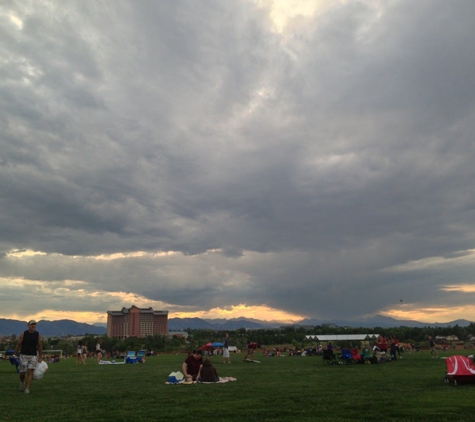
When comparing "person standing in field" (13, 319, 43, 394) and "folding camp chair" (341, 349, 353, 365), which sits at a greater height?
"person standing in field" (13, 319, 43, 394)

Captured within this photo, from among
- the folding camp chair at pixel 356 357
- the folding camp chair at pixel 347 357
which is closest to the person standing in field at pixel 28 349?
the folding camp chair at pixel 347 357

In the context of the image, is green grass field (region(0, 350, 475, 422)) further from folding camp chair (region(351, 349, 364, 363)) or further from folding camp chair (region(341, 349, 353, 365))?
folding camp chair (region(351, 349, 364, 363))

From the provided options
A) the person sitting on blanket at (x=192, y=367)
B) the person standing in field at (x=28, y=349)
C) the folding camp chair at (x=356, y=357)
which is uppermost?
the person standing in field at (x=28, y=349)

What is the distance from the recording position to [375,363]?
89.6 ft

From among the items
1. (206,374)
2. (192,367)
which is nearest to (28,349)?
(192,367)

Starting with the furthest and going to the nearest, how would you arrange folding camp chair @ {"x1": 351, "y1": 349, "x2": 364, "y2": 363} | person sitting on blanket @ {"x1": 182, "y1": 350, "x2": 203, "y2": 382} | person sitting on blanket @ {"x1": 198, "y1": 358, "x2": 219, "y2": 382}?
folding camp chair @ {"x1": 351, "y1": 349, "x2": 364, "y2": 363} < person sitting on blanket @ {"x1": 182, "y1": 350, "x2": 203, "y2": 382} < person sitting on blanket @ {"x1": 198, "y1": 358, "x2": 219, "y2": 382}

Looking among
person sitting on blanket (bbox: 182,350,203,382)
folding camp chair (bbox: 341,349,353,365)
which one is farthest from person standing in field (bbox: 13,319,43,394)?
folding camp chair (bbox: 341,349,353,365)

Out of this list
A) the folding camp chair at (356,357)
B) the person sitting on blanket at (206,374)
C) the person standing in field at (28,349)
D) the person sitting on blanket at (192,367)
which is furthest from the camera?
the folding camp chair at (356,357)

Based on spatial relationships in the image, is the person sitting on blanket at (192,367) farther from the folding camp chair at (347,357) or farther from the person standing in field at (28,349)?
the folding camp chair at (347,357)

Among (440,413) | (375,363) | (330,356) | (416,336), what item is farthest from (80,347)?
(416,336)

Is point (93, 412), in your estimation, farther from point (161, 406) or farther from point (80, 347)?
point (80, 347)

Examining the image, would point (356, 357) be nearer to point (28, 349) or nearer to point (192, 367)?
point (192, 367)

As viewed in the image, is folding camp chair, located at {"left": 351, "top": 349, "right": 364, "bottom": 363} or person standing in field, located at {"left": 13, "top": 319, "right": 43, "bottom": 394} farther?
folding camp chair, located at {"left": 351, "top": 349, "right": 364, "bottom": 363}

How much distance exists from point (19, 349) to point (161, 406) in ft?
22.1
